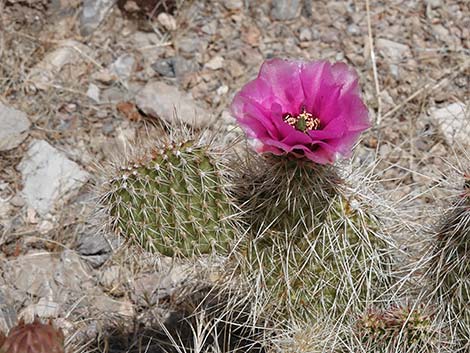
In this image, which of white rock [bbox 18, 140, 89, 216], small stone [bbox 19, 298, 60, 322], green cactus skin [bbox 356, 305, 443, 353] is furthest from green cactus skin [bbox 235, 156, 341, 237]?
white rock [bbox 18, 140, 89, 216]

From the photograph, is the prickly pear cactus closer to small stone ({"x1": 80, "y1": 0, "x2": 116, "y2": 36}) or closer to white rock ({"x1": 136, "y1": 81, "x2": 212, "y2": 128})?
white rock ({"x1": 136, "y1": 81, "x2": 212, "y2": 128})

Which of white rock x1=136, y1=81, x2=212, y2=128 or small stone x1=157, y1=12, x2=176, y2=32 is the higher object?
small stone x1=157, y1=12, x2=176, y2=32

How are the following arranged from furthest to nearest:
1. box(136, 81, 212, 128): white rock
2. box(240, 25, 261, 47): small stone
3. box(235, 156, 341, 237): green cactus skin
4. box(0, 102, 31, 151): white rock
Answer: box(240, 25, 261, 47): small stone < box(136, 81, 212, 128): white rock < box(0, 102, 31, 151): white rock < box(235, 156, 341, 237): green cactus skin

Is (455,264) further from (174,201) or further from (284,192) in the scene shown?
(174,201)

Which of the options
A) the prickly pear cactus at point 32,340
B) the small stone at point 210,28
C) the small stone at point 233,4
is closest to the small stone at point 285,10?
the small stone at point 233,4

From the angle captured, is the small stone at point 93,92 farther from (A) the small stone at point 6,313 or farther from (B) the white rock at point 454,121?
(B) the white rock at point 454,121
